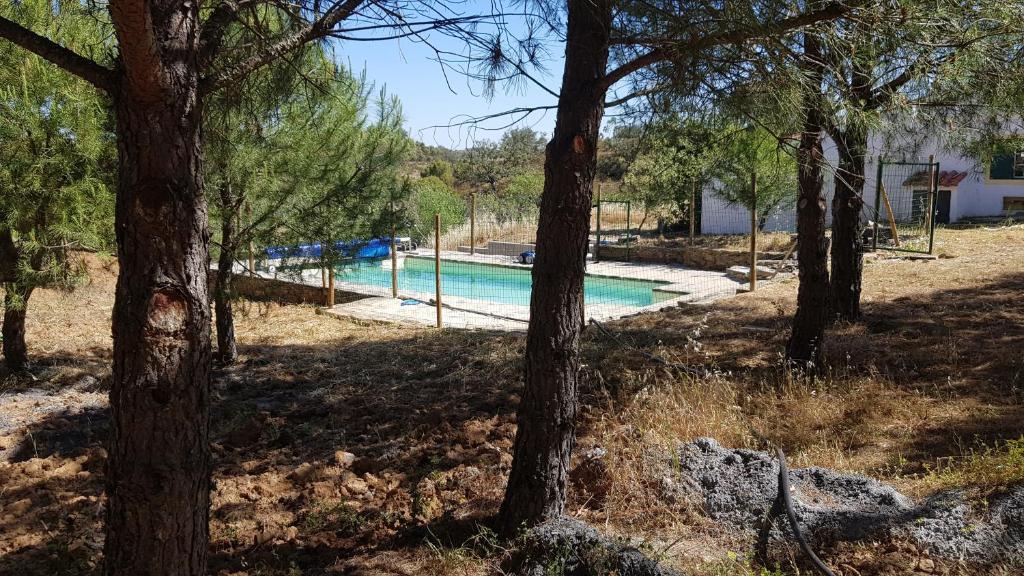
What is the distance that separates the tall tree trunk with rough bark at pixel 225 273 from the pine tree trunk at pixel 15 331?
1.45 metres

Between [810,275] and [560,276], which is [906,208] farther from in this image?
[560,276]

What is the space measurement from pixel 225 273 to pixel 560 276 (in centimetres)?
466

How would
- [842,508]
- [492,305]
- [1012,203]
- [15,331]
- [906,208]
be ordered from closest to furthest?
1. [842,508]
2. [15,331]
3. [492,305]
4. [906,208]
5. [1012,203]

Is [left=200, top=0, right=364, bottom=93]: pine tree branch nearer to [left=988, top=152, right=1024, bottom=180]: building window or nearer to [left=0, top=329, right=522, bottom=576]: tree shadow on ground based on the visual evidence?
[left=0, top=329, right=522, bottom=576]: tree shadow on ground

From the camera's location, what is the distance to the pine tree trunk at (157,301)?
1.95 meters

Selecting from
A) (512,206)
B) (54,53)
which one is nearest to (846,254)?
(54,53)

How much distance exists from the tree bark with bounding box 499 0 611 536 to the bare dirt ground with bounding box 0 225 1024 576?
292 millimetres

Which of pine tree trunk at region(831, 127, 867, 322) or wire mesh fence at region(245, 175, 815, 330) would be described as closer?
pine tree trunk at region(831, 127, 867, 322)

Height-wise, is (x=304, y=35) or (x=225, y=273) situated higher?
(x=304, y=35)

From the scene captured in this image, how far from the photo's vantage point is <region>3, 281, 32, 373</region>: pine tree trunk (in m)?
5.59

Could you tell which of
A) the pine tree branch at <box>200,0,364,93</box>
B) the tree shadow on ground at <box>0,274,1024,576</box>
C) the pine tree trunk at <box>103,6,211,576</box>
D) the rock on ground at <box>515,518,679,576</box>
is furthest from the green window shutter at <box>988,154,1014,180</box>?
the pine tree trunk at <box>103,6,211,576</box>

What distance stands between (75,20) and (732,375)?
215 inches

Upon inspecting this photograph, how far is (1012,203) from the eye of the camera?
19.8 meters

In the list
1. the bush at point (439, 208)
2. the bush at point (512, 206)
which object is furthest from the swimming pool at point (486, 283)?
the bush at point (512, 206)
